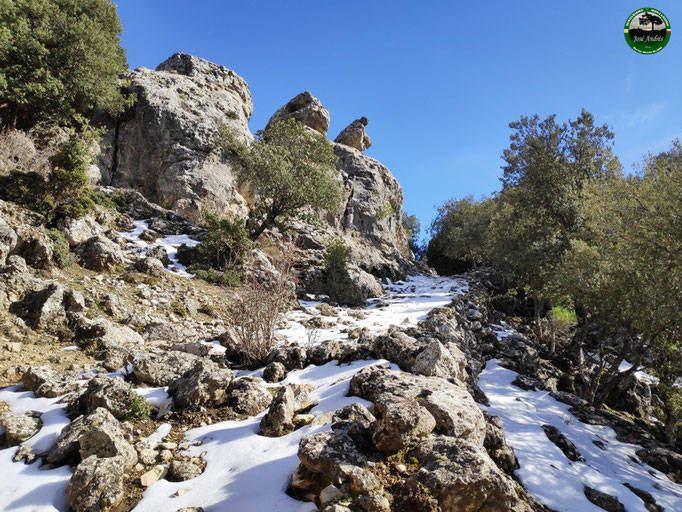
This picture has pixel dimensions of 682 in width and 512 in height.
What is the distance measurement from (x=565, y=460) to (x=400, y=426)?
5.30 m

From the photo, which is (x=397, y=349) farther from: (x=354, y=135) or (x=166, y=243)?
(x=354, y=135)

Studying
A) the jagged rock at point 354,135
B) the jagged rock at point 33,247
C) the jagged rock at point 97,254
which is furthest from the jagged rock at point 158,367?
the jagged rock at point 354,135

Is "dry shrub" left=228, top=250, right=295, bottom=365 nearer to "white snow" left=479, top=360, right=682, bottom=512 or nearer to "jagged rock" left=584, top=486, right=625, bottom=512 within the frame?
"white snow" left=479, top=360, right=682, bottom=512

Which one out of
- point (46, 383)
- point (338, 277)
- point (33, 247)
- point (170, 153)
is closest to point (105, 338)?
point (46, 383)

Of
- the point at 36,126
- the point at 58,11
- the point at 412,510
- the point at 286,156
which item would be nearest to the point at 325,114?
the point at 286,156

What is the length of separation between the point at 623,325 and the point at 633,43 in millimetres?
8887

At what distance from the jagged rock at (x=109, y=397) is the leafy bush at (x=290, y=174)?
45.0 ft

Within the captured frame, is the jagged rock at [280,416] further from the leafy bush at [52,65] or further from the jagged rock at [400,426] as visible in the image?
the leafy bush at [52,65]

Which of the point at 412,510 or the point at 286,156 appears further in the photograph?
the point at 286,156

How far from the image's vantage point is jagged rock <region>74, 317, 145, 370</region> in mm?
6949

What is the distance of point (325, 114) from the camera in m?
34.8

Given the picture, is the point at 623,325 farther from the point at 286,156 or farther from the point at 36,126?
the point at 36,126

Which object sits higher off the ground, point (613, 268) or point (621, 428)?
point (613, 268)

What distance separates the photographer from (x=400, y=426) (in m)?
3.34
